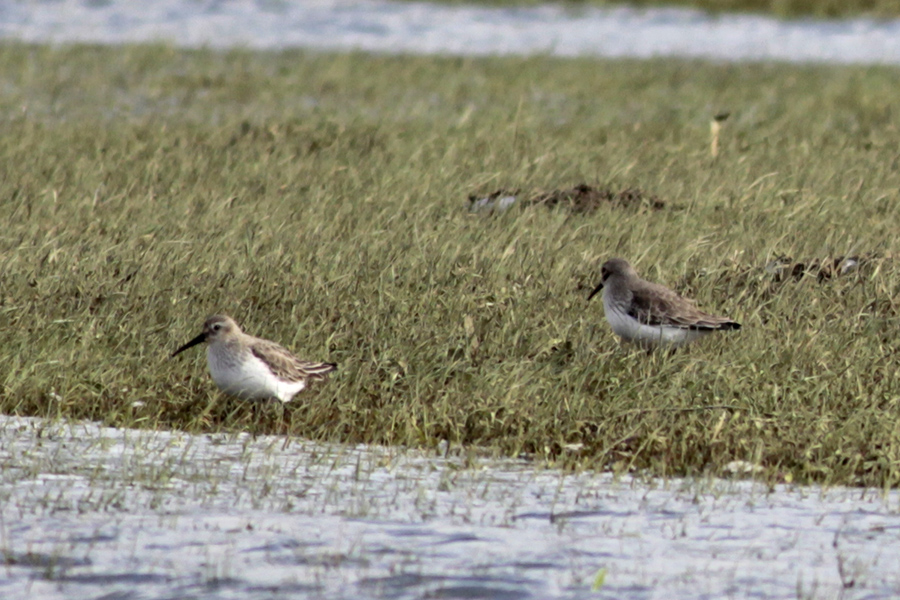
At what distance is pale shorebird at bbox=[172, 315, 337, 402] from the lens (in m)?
8.17

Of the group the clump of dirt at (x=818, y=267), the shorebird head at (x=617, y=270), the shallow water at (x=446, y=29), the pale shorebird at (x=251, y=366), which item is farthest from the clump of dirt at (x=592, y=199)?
the shallow water at (x=446, y=29)

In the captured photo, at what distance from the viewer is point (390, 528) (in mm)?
6508

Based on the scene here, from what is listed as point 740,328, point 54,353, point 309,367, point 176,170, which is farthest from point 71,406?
point 176,170

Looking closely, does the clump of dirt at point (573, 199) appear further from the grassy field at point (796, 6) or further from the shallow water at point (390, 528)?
the grassy field at point (796, 6)

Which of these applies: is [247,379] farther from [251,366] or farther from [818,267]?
[818,267]

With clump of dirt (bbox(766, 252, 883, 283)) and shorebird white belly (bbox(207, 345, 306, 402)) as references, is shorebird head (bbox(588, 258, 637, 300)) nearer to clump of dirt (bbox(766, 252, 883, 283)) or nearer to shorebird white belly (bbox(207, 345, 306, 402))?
clump of dirt (bbox(766, 252, 883, 283))

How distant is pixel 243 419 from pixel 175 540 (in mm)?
2167

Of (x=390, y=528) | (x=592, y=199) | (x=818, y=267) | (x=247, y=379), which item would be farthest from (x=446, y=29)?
(x=390, y=528)

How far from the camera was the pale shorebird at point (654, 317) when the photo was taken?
9.10 meters

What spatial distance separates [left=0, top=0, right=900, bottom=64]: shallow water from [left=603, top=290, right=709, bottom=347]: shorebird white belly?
16.0 metres

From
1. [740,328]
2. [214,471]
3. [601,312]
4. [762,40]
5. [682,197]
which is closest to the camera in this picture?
[214,471]

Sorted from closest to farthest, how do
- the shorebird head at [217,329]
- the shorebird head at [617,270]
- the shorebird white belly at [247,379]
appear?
the shorebird white belly at [247,379], the shorebird head at [217,329], the shorebird head at [617,270]

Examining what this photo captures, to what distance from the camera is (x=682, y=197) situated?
14.2 m

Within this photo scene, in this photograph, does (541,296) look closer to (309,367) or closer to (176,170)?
(309,367)
